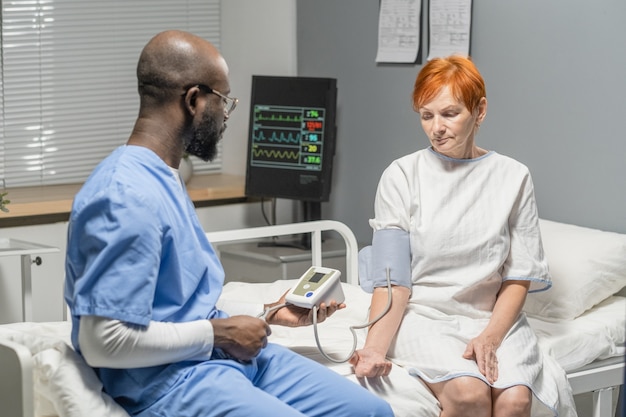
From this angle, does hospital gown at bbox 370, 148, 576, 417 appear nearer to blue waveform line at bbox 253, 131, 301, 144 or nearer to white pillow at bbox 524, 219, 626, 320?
white pillow at bbox 524, 219, 626, 320

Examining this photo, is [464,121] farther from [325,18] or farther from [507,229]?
[325,18]

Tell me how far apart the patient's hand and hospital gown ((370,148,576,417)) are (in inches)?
4.2

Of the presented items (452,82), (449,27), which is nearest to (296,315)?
(452,82)

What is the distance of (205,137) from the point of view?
193 cm

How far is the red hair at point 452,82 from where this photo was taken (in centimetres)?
238

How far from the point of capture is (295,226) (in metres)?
3.02

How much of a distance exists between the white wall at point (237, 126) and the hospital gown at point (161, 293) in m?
2.05

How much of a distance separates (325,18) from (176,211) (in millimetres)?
2409

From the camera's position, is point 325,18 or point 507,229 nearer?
point 507,229

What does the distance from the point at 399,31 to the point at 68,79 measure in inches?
58.3

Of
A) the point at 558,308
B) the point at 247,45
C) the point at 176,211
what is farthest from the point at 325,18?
the point at 176,211

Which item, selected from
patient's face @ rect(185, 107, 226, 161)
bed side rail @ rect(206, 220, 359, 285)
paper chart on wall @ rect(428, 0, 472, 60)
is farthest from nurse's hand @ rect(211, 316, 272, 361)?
paper chart on wall @ rect(428, 0, 472, 60)

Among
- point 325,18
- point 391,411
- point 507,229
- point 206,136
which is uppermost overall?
point 325,18

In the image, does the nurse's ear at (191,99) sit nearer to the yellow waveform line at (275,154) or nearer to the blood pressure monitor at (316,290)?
the blood pressure monitor at (316,290)
